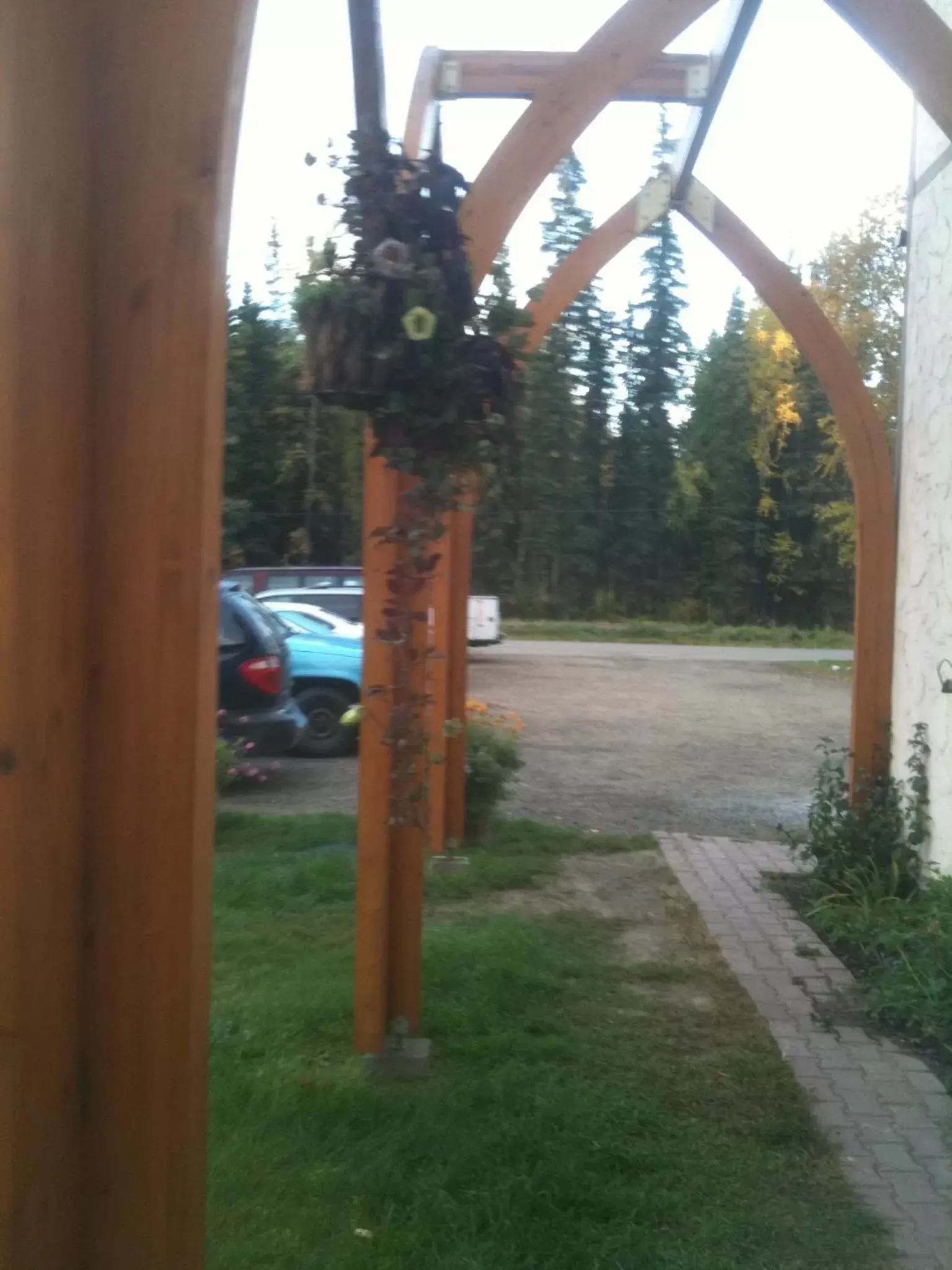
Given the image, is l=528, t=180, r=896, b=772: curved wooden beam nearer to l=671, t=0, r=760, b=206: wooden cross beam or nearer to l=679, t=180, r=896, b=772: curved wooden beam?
l=679, t=180, r=896, b=772: curved wooden beam

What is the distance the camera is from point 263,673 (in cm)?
929

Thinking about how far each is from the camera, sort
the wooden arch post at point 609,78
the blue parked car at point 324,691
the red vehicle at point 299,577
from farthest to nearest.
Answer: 1. the red vehicle at point 299,577
2. the blue parked car at point 324,691
3. the wooden arch post at point 609,78

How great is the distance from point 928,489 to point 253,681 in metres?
5.31

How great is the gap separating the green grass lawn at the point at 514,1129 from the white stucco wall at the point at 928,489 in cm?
154

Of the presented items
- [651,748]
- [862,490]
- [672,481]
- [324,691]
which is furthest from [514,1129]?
[672,481]

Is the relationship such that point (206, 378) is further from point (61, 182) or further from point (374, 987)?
point (374, 987)

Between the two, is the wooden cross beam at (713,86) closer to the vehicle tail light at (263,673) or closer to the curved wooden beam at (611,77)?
the curved wooden beam at (611,77)

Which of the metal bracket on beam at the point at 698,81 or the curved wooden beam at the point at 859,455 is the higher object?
the metal bracket on beam at the point at 698,81

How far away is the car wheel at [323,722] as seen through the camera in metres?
11.7

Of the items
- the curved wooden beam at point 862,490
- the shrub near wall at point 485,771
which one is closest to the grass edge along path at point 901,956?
the curved wooden beam at point 862,490

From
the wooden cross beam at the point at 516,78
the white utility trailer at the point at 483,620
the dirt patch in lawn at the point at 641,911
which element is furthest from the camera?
the white utility trailer at the point at 483,620

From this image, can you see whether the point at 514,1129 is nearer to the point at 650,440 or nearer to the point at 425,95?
the point at 425,95

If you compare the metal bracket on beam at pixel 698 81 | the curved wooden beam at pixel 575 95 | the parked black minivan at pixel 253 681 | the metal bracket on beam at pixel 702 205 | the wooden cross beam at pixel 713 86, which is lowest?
the parked black minivan at pixel 253 681

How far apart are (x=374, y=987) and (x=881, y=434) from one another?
4.11 metres
